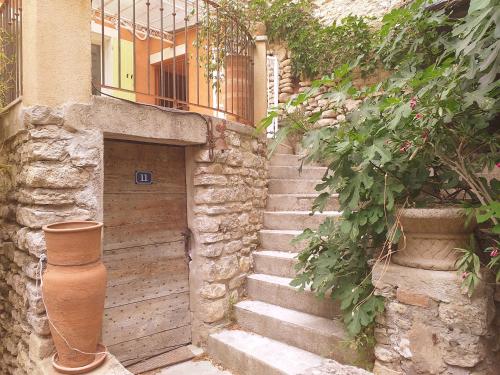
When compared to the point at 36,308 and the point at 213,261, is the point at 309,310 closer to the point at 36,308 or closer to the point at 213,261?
the point at 213,261

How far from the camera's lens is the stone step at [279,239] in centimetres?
355

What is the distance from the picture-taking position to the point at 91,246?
2.05 meters

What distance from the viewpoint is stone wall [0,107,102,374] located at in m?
2.15

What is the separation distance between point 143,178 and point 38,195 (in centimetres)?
95

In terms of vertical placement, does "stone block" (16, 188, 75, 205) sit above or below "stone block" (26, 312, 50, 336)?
above

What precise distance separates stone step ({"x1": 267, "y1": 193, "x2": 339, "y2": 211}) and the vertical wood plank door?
1165mm

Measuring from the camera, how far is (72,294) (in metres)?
1.94

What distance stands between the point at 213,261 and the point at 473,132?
88.5 inches

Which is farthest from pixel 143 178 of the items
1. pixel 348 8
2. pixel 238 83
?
pixel 348 8

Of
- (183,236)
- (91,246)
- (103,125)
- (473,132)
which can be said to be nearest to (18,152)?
(103,125)

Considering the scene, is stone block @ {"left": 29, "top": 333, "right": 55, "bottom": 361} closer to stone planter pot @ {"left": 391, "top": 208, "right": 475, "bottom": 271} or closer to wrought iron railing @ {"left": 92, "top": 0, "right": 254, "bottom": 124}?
stone planter pot @ {"left": 391, "top": 208, "right": 475, "bottom": 271}

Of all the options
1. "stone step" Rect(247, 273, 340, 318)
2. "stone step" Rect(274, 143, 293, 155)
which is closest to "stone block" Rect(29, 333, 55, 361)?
"stone step" Rect(247, 273, 340, 318)

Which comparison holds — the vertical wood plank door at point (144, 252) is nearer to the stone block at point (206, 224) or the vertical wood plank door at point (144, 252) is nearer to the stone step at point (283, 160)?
the stone block at point (206, 224)

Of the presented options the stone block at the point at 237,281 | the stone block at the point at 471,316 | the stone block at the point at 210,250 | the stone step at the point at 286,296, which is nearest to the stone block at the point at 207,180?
the stone block at the point at 210,250
